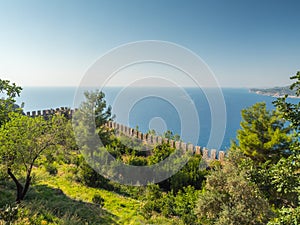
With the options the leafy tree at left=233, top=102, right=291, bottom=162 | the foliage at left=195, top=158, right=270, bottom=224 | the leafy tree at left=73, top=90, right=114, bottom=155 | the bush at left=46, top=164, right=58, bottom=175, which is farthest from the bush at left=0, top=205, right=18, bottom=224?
the leafy tree at left=233, top=102, right=291, bottom=162

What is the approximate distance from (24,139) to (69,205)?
3.13 meters

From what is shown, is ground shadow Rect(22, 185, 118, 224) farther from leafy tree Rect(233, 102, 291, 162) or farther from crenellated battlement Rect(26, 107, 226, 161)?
leafy tree Rect(233, 102, 291, 162)

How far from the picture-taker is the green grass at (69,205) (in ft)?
21.3

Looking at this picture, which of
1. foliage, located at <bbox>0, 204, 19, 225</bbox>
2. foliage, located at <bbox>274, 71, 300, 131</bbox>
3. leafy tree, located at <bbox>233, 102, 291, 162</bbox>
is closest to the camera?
foliage, located at <bbox>274, 71, 300, 131</bbox>

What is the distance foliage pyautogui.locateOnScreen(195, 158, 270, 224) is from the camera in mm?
5812

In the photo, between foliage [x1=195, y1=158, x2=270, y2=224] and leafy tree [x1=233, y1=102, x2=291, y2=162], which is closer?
foliage [x1=195, y1=158, x2=270, y2=224]

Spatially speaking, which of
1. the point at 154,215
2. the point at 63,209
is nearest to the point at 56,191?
the point at 63,209

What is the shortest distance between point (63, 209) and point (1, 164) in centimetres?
262

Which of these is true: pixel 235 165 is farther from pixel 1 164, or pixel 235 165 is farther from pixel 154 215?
pixel 1 164

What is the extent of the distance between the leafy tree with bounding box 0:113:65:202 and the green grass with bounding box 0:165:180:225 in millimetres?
947

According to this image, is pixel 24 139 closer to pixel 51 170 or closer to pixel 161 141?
pixel 51 170

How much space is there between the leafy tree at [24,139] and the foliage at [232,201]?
18.5 feet

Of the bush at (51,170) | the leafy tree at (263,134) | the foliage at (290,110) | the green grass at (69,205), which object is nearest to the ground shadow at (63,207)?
the green grass at (69,205)

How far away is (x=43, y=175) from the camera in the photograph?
36.7 ft
